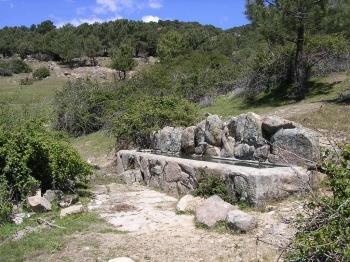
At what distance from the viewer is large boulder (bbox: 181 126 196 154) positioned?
12688mm

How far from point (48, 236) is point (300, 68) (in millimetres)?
15021

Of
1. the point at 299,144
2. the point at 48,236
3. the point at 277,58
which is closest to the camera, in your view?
the point at 48,236

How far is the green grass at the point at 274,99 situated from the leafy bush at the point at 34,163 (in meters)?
8.62

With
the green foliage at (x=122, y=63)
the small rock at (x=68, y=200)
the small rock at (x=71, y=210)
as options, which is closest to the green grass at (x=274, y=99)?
the small rock at (x=68, y=200)

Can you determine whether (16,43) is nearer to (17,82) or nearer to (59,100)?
(17,82)

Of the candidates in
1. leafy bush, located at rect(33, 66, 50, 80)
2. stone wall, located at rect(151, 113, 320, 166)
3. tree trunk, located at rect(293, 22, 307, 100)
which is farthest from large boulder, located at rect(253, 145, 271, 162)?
leafy bush, located at rect(33, 66, 50, 80)

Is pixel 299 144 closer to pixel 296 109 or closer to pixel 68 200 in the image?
pixel 68 200

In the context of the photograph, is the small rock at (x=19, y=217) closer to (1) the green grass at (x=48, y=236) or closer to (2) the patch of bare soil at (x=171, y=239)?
(1) the green grass at (x=48, y=236)

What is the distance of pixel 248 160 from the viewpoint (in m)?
10.7

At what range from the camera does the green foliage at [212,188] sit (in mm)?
8845

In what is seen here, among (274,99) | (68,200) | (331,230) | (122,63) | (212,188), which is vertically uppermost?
(122,63)

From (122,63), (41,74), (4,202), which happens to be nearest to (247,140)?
(4,202)

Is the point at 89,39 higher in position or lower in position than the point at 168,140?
higher

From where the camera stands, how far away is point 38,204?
894 cm
